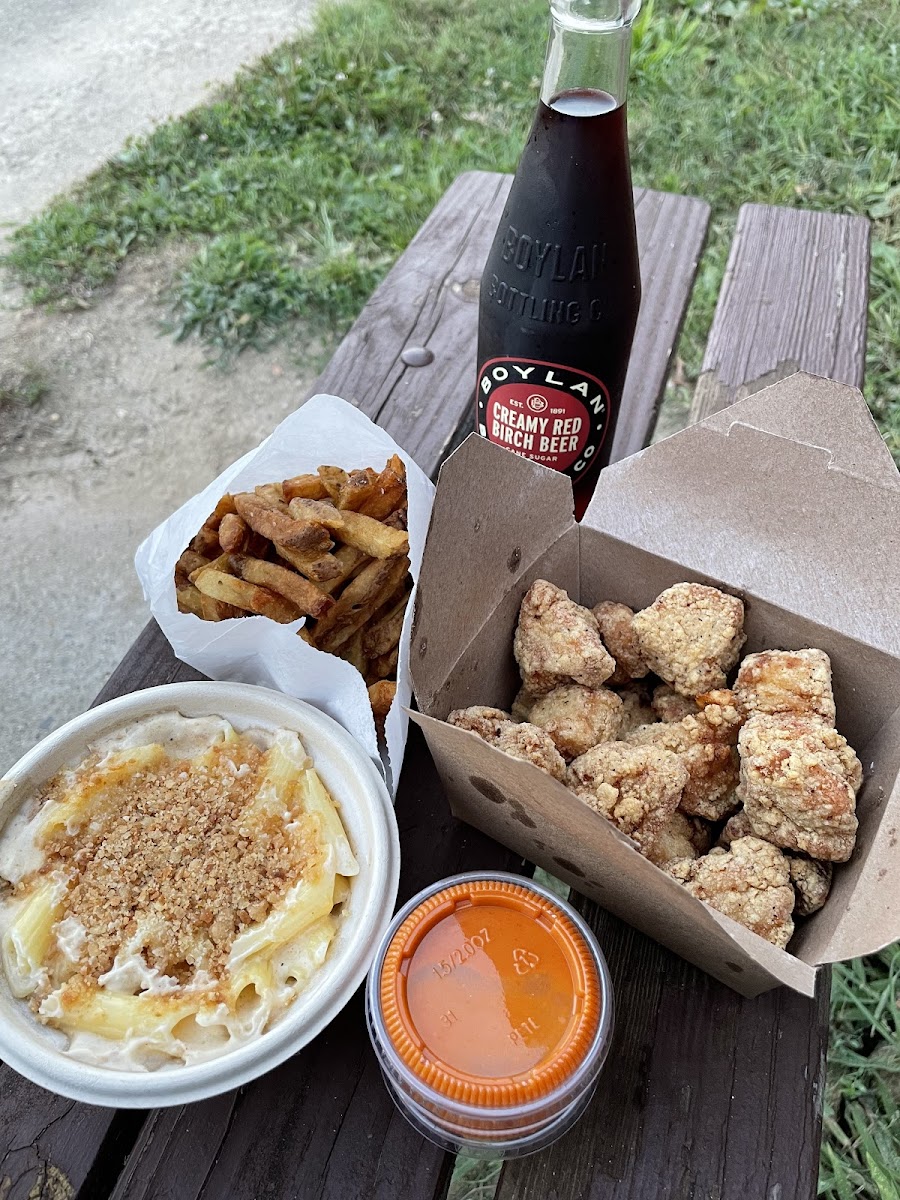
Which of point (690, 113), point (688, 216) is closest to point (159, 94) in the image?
point (690, 113)

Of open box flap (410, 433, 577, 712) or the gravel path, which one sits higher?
open box flap (410, 433, 577, 712)

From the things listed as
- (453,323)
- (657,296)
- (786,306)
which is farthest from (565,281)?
(786,306)

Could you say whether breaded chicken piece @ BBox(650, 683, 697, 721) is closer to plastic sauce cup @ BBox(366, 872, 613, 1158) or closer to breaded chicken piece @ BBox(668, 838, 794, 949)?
breaded chicken piece @ BBox(668, 838, 794, 949)

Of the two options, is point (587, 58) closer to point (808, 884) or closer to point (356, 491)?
point (356, 491)

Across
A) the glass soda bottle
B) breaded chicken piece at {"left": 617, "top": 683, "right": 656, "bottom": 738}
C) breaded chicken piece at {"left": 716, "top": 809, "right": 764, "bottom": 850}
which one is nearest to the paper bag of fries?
the glass soda bottle

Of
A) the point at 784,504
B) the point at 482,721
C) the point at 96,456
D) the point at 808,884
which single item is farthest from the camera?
the point at 96,456

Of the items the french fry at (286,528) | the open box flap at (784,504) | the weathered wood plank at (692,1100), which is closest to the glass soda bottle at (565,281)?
the open box flap at (784,504)
